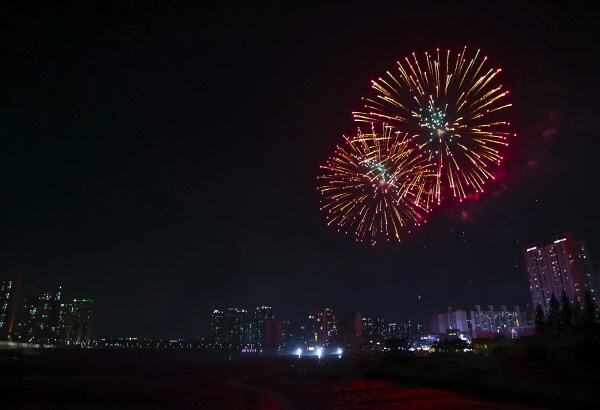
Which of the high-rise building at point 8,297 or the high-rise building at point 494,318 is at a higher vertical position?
the high-rise building at point 8,297

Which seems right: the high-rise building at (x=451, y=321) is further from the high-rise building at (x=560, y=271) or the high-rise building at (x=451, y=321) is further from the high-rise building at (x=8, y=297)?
the high-rise building at (x=8, y=297)

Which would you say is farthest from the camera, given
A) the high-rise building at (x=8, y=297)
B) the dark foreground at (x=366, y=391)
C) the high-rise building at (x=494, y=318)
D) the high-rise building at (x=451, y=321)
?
the high-rise building at (x=451, y=321)

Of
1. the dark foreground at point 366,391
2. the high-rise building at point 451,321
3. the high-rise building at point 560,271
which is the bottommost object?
the dark foreground at point 366,391

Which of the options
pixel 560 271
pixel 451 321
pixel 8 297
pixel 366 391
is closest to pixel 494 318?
pixel 451 321

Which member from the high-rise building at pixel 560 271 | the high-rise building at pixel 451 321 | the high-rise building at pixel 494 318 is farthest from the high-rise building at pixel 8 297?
the high-rise building at pixel 560 271

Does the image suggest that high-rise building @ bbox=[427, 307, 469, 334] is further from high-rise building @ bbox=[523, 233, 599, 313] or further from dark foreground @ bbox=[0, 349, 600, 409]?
dark foreground @ bbox=[0, 349, 600, 409]

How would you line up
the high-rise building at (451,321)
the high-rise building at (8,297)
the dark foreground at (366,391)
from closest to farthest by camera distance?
1. the dark foreground at (366,391)
2. the high-rise building at (8,297)
3. the high-rise building at (451,321)

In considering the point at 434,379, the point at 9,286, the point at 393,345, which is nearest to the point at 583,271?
the point at 393,345

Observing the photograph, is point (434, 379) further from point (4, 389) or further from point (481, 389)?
point (4, 389)
